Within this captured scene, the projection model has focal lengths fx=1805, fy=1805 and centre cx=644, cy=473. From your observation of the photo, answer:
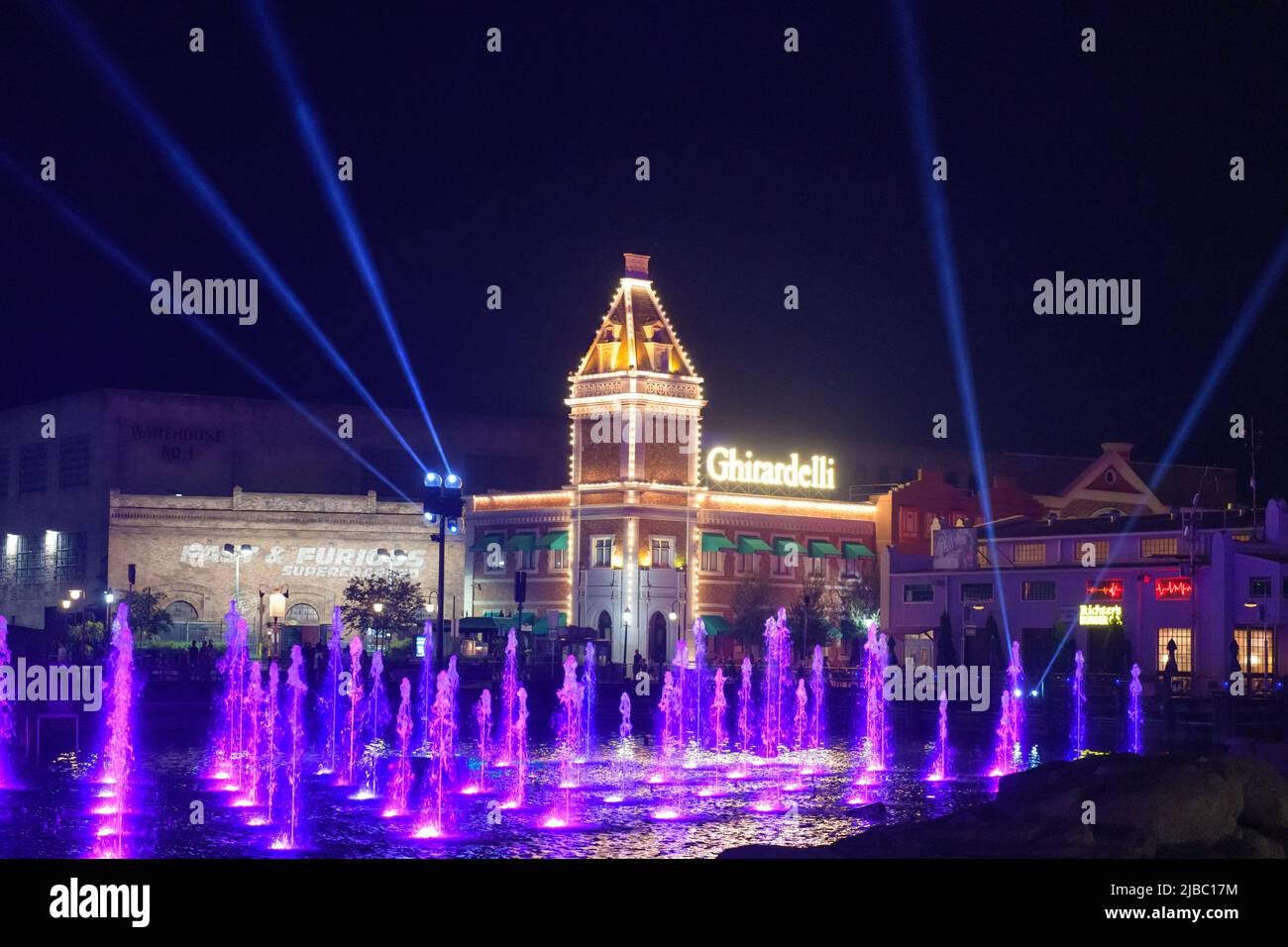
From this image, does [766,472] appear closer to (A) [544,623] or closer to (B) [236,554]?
(A) [544,623]

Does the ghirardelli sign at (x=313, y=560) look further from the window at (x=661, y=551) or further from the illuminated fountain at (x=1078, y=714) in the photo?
the illuminated fountain at (x=1078, y=714)

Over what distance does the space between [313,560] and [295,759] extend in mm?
49185

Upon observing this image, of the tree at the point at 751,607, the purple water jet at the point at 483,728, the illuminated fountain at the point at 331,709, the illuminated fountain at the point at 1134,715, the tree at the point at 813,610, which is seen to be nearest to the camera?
the purple water jet at the point at 483,728

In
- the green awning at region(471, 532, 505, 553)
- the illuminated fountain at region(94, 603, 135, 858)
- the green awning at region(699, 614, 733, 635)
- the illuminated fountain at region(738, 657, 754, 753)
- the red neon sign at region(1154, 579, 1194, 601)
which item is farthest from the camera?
the green awning at region(471, 532, 505, 553)

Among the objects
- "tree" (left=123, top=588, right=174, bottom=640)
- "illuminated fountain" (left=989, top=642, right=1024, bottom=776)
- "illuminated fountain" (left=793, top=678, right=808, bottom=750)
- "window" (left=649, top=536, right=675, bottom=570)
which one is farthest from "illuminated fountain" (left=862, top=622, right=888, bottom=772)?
"tree" (left=123, top=588, right=174, bottom=640)

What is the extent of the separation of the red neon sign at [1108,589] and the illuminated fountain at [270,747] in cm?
2911

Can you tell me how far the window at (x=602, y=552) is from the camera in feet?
268

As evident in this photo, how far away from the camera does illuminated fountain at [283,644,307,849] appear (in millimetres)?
28656

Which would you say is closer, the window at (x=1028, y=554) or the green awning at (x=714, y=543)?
the window at (x=1028, y=554)

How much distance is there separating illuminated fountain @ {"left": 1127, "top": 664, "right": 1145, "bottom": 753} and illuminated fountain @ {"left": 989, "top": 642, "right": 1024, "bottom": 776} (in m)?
2.80

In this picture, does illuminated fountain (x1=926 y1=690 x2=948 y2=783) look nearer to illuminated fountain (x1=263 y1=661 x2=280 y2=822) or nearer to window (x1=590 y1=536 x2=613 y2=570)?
illuminated fountain (x1=263 y1=661 x2=280 y2=822)

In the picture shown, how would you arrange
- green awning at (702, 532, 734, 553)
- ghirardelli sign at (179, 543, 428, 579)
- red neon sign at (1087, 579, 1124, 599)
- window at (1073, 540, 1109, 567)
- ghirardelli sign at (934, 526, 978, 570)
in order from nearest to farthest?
red neon sign at (1087, 579, 1124, 599), window at (1073, 540, 1109, 567), ghirardelli sign at (934, 526, 978, 570), green awning at (702, 532, 734, 553), ghirardelli sign at (179, 543, 428, 579)

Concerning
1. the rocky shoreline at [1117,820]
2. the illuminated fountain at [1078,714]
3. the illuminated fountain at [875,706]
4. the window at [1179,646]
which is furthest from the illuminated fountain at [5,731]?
the window at [1179,646]
